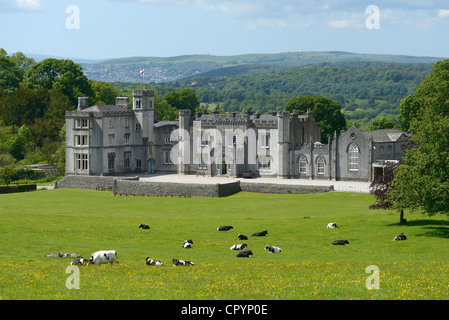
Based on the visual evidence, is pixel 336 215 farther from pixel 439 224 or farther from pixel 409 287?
pixel 409 287

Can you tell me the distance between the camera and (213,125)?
9119 cm

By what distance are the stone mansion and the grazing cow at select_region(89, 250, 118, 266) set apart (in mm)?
48920

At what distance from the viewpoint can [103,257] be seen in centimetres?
3484

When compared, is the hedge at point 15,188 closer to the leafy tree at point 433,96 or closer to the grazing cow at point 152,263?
the leafy tree at point 433,96

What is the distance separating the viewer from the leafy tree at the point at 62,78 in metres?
126

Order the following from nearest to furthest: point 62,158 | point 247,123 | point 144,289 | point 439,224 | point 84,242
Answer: point 144,289
point 84,242
point 439,224
point 247,123
point 62,158

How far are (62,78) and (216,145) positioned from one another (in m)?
46.0

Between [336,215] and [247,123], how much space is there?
105 ft

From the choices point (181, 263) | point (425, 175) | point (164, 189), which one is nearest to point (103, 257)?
point (181, 263)

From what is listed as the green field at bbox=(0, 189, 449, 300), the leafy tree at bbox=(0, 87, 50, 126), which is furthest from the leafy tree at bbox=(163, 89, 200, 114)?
the green field at bbox=(0, 189, 449, 300)

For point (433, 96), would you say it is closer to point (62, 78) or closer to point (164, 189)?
point (164, 189)

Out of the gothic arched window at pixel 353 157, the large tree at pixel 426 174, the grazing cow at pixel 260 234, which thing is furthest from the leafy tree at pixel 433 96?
the grazing cow at pixel 260 234
